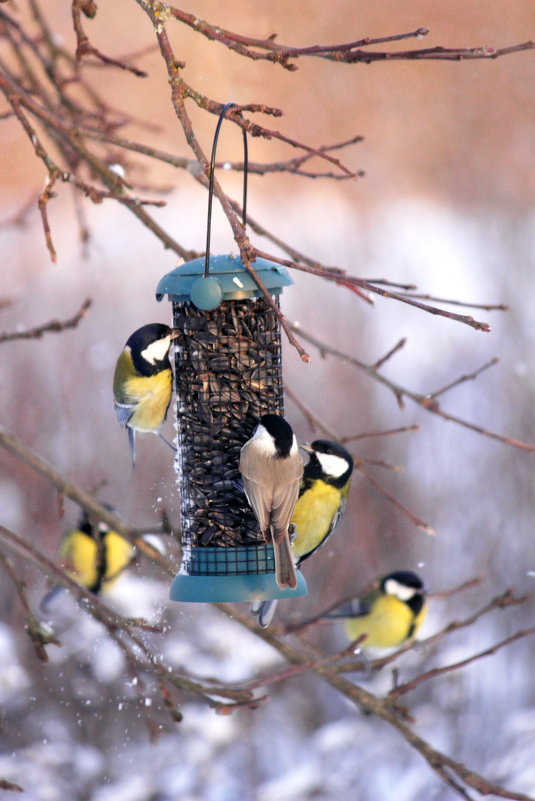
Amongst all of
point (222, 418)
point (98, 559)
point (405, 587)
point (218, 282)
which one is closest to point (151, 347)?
point (222, 418)

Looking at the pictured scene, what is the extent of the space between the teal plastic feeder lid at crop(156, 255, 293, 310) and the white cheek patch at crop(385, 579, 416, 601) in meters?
2.71

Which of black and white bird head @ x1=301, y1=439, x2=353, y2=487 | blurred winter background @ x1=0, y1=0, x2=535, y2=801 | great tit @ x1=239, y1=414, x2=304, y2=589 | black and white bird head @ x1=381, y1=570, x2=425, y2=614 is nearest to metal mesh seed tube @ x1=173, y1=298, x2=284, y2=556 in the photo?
great tit @ x1=239, y1=414, x2=304, y2=589

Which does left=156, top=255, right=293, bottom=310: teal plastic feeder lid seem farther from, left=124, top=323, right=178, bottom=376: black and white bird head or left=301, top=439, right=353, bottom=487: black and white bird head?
left=301, top=439, right=353, bottom=487: black and white bird head

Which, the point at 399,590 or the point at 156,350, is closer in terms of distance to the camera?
the point at 156,350

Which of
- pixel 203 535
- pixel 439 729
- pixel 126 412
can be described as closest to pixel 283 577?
pixel 203 535

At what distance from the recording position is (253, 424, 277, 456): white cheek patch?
2104 mm

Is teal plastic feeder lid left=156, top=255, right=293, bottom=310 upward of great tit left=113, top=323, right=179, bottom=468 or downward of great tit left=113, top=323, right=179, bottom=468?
upward

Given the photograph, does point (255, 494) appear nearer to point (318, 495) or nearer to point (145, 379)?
point (145, 379)

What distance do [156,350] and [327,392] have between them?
3.57 metres

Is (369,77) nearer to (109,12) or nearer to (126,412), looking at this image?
(109,12)

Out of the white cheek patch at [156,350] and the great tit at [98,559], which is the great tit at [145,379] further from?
the great tit at [98,559]

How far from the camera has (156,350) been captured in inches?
90.4

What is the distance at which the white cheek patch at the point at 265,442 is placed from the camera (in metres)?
2.10

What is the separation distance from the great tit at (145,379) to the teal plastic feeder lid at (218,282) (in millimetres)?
161
